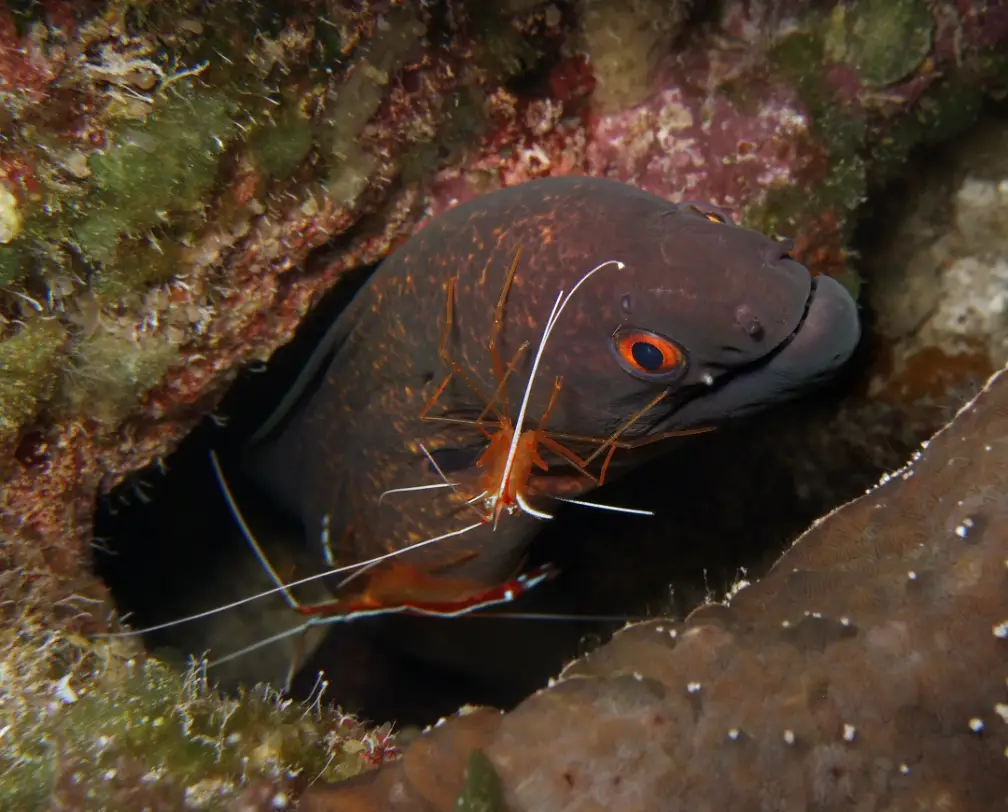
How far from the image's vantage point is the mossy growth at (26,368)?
227cm

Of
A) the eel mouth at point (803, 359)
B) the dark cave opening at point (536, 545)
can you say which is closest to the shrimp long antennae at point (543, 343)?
the eel mouth at point (803, 359)

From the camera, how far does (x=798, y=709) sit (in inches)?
70.7

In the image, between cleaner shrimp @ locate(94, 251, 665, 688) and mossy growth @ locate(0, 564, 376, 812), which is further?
cleaner shrimp @ locate(94, 251, 665, 688)

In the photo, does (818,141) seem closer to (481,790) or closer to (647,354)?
(647,354)

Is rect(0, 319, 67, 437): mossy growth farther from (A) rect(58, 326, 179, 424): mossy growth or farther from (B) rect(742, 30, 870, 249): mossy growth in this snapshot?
(B) rect(742, 30, 870, 249): mossy growth

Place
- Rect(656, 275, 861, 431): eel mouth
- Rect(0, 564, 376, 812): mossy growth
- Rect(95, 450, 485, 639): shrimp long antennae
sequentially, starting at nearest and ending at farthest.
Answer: Rect(0, 564, 376, 812): mossy growth, Rect(656, 275, 861, 431): eel mouth, Rect(95, 450, 485, 639): shrimp long antennae

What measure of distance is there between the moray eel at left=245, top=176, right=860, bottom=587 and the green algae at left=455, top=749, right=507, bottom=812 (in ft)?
4.15

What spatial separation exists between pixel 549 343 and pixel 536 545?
2.15m

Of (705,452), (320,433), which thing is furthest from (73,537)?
(705,452)

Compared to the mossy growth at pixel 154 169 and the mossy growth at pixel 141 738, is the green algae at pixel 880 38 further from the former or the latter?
the mossy growth at pixel 141 738

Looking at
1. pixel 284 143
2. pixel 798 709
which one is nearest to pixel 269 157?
pixel 284 143

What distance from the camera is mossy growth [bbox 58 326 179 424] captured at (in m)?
2.49

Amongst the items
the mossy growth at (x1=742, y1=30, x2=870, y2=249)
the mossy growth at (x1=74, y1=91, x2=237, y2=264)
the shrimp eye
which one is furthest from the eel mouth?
the mossy growth at (x1=74, y1=91, x2=237, y2=264)

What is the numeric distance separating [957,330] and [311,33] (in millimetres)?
3363
